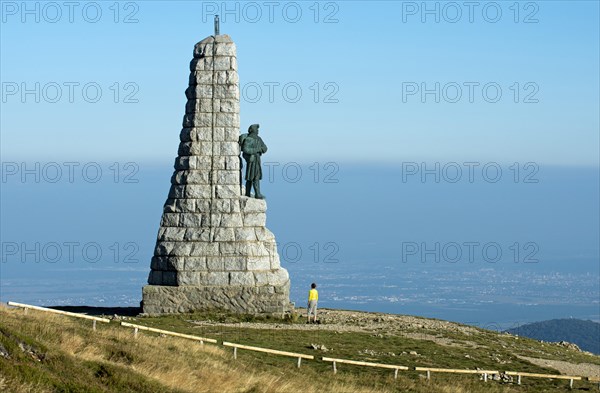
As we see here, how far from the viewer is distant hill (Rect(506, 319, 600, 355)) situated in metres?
88.8

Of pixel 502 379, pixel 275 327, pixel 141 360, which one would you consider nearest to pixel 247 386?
pixel 141 360

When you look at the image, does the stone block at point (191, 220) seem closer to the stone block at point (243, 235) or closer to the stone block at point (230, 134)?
the stone block at point (243, 235)

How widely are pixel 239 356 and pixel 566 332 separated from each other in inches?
2611

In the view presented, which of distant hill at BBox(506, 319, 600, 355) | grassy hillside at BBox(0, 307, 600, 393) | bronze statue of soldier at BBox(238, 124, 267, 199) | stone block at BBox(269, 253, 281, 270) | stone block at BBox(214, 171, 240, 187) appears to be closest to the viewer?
grassy hillside at BBox(0, 307, 600, 393)

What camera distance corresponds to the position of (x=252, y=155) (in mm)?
40312

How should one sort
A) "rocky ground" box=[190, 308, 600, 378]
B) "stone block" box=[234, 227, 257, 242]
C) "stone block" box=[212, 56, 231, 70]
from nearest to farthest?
"rocky ground" box=[190, 308, 600, 378], "stone block" box=[234, 227, 257, 242], "stone block" box=[212, 56, 231, 70]

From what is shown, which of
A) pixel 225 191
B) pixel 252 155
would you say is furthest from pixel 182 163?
pixel 252 155

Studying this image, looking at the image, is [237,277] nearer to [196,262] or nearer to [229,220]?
[196,262]

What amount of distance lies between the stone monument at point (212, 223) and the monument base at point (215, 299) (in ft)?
0.10

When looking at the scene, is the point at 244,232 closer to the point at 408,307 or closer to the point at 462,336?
the point at 462,336

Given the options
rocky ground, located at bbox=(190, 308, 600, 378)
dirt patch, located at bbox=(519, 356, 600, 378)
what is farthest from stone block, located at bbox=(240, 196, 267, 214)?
dirt patch, located at bbox=(519, 356, 600, 378)

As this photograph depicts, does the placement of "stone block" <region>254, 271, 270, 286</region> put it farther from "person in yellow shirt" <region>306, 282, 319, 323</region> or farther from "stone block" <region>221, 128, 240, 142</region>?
"stone block" <region>221, 128, 240, 142</region>

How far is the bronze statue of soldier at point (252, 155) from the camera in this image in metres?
40.2

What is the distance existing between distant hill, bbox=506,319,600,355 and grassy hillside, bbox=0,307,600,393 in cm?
4921
